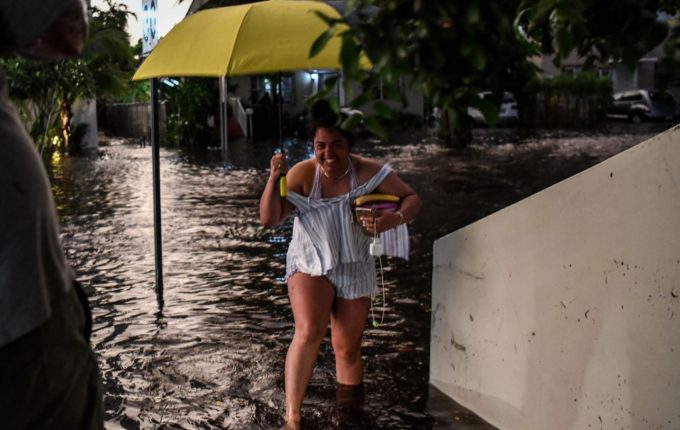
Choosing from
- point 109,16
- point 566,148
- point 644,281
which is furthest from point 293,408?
point 109,16

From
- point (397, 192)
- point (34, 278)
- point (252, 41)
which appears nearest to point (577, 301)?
point (397, 192)

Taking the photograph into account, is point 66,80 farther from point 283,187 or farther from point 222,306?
point 283,187

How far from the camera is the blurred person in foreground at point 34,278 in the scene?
239 centimetres

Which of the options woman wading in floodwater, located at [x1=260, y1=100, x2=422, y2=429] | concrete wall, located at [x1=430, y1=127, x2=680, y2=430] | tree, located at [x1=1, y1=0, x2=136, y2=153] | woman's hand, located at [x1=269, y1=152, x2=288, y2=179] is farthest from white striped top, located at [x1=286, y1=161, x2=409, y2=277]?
tree, located at [x1=1, y1=0, x2=136, y2=153]

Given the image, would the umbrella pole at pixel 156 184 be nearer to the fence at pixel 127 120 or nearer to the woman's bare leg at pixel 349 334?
the woman's bare leg at pixel 349 334

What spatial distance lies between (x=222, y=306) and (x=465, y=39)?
21.1 feet

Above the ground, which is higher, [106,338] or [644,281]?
[644,281]

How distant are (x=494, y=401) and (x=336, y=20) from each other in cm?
347

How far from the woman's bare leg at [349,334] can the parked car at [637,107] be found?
1561 inches

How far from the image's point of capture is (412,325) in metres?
7.66

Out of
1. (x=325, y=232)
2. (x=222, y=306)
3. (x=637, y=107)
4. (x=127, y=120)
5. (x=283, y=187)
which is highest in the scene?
(x=283, y=187)

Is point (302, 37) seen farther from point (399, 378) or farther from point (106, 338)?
point (106, 338)

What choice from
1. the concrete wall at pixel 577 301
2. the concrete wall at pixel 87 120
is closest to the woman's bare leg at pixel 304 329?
the concrete wall at pixel 577 301

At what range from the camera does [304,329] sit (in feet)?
16.9
